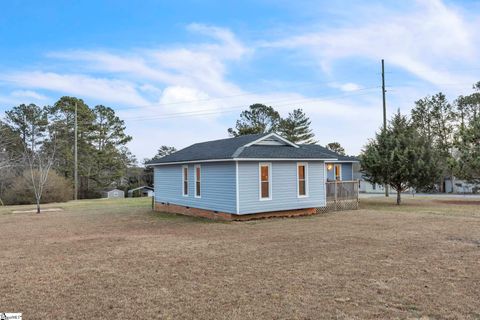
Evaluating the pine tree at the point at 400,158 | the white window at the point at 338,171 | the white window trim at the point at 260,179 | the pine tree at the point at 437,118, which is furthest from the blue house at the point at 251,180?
the pine tree at the point at 437,118

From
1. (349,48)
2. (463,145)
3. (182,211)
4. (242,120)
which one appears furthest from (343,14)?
(242,120)

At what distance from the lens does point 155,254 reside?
7.72 metres

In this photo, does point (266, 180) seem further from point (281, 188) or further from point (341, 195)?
point (341, 195)

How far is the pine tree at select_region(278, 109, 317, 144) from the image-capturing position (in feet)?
147

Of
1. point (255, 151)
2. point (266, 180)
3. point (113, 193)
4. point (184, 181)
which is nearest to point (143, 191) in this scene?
point (113, 193)

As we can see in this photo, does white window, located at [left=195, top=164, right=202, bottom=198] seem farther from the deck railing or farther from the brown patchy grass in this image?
the deck railing

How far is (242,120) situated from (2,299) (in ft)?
131

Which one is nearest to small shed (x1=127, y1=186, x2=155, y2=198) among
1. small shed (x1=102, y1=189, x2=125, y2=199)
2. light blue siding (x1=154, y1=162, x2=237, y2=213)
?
small shed (x1=102, y1=189, x2=125, y2=199)

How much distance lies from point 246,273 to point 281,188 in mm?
8471

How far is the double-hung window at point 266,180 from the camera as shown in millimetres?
13992

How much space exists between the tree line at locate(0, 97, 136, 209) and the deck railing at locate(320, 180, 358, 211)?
25.6 m

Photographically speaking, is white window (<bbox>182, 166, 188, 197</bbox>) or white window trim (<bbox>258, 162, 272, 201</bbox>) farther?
white window (<bbox>182, 166, 188, 197</bbox>)

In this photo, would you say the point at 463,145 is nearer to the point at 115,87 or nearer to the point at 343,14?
the point at 343,14

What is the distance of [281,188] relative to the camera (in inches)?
565
